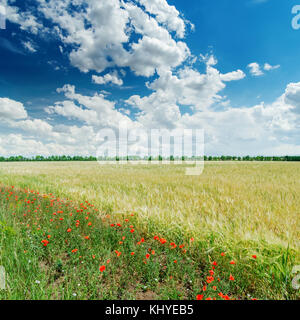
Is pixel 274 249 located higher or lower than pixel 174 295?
higher

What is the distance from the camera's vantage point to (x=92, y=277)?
2.07m

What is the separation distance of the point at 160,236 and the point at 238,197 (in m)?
3.25

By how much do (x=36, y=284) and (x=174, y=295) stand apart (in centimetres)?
162

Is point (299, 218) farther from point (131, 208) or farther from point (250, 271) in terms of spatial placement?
point (131, 208)

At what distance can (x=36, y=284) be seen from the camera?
2.03 meters

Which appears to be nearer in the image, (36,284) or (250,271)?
(36,284)

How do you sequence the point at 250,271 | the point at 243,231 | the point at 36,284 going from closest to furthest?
the point at 36,284 → the point at 250,271 → the point at 243,231

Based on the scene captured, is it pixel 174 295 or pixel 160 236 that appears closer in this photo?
pixel 174 295

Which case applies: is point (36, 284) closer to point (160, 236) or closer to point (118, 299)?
point (118, 299)
